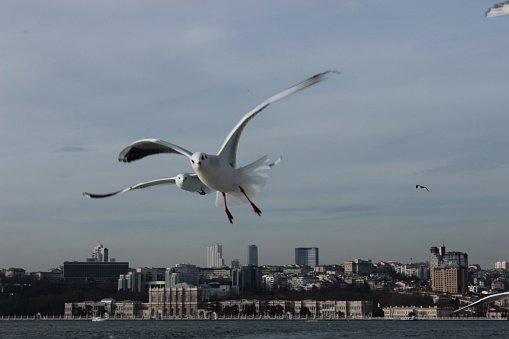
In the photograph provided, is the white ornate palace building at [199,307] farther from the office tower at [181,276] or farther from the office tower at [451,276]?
the office tower at [451,276]

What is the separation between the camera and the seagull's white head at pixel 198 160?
10375mm

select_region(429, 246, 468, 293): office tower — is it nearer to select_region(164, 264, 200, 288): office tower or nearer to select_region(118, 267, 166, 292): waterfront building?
select_region(164, 264, 200, 288): office tower

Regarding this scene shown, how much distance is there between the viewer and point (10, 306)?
164 metres

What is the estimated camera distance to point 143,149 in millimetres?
12945

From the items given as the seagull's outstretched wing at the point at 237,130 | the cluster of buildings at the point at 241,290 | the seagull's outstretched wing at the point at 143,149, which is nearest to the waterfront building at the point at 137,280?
the cluster of buildings at the point at 241,290

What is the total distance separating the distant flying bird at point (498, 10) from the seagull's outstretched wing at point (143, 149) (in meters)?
5.94

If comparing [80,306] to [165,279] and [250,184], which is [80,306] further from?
[250,184]

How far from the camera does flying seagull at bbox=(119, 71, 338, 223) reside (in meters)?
10.5

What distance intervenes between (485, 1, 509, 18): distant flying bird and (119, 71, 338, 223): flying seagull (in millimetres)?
2694

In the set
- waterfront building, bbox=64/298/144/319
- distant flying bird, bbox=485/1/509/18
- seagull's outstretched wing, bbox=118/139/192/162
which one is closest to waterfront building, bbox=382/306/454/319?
→ waterfront building, bbox=64/298/144/319

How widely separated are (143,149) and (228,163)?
1948 millimetres

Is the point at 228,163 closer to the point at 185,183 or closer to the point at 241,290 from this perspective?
the point at 185,183

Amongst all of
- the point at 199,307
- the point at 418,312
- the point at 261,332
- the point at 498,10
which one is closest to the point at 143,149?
the point at 498,10

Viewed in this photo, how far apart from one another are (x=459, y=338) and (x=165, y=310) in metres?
81.3
